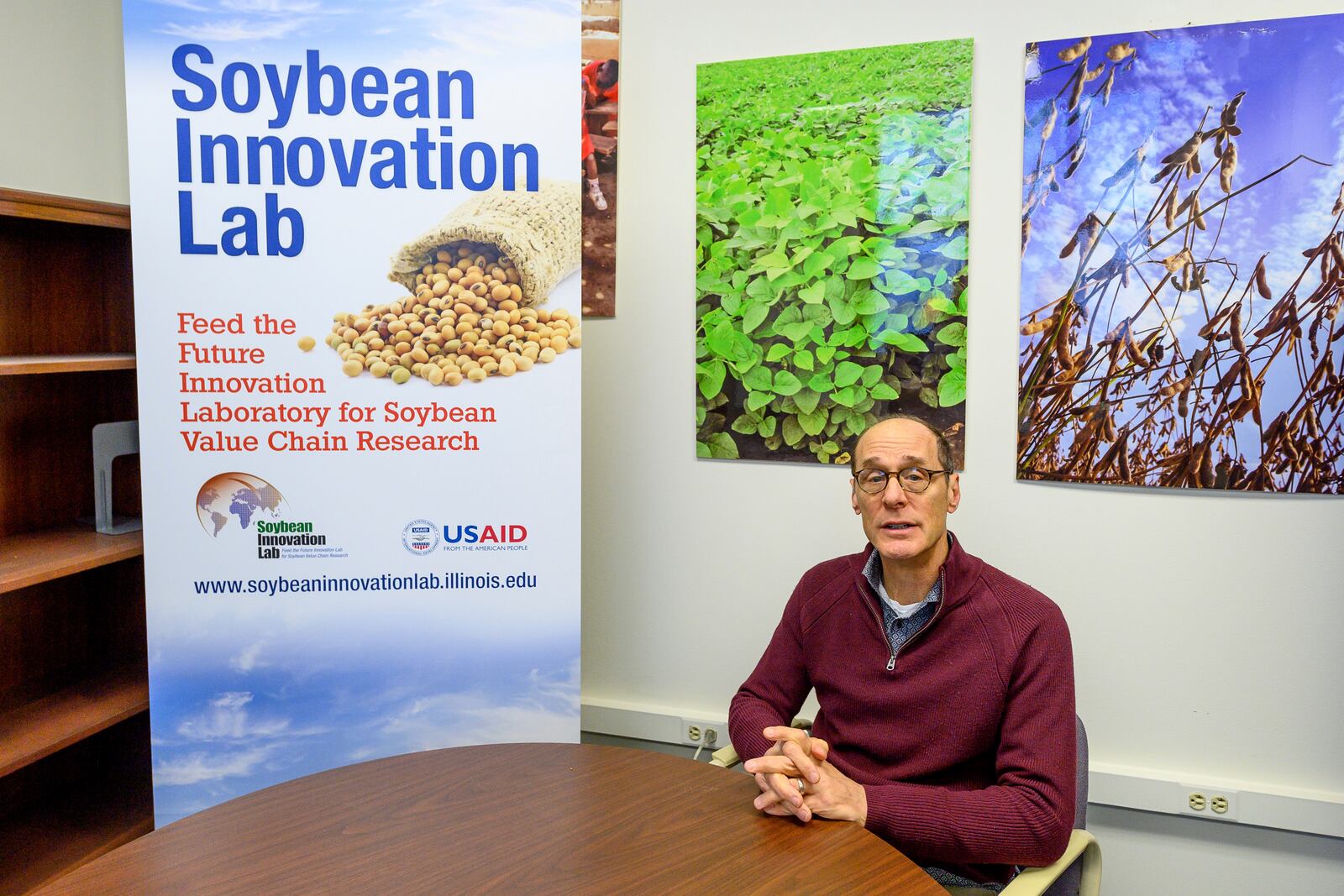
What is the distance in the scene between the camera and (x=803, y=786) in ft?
5.41

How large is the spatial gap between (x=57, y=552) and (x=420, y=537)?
86cm

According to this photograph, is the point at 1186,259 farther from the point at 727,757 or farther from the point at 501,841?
the point at 501,841

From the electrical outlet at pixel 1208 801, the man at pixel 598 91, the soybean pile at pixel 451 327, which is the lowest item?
the electrical outlet at pixel 1208 801

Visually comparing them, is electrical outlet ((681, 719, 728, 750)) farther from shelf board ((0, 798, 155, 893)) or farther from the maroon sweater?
shelf board ((0, 798, 155, 893))

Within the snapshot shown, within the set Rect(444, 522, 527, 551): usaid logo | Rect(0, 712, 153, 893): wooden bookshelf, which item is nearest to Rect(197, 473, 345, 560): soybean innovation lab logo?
Rect(444, 522, 527, 551): usaid logo

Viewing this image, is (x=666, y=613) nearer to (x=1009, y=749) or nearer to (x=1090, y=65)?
(x=1009, y=749)

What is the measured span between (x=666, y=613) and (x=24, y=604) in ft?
5.60

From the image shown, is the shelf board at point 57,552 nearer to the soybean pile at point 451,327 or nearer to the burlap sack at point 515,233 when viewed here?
the soybean pile at point 451,327

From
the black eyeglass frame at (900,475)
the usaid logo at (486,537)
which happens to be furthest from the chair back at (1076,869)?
the usaid logo at (486,537)

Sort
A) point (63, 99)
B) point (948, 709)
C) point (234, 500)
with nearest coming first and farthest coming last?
point (948, 709)
point (234, 500)
point (63, 99)

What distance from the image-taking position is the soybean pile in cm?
239

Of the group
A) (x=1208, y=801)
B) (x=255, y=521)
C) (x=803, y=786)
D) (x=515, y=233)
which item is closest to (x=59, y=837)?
(x=255, y=521)

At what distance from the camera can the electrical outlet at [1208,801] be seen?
2.52 m

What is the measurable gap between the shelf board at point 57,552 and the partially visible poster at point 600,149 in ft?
4.46
